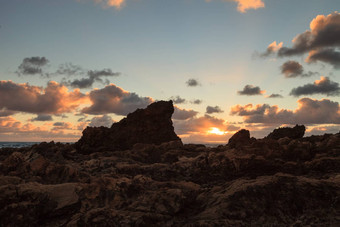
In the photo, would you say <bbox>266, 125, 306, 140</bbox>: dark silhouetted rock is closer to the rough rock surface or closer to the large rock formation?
the large rock formation

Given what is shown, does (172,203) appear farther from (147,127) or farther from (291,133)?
(147,127)

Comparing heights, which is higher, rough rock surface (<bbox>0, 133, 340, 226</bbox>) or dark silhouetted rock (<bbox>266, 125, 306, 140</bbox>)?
dark silhouetted rock (<bbox>266, 125, 306, 140</bbox>)

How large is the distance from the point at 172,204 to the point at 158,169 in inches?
285

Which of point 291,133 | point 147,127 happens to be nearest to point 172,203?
point 291,133

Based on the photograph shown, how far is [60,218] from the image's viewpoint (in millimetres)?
8086

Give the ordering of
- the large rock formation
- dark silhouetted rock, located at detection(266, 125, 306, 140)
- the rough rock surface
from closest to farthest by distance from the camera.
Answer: the rough rock surface
dark silhouetted rock, located at detection(266, 125, 306, 140)
the large rock formation

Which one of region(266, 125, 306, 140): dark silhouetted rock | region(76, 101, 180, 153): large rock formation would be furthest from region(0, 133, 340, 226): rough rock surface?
region(76, 101, 180, 153): large rock formation

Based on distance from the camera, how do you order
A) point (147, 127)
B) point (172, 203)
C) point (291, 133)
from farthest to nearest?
point (147, 127) < point (291, 133) < point (172, 203)

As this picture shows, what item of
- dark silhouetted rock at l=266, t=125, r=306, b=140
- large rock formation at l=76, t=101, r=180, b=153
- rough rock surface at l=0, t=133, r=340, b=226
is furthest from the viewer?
large rock formation at l=76, t=101, r=180, b=153

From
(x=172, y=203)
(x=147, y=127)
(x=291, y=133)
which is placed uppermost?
(x=147, y=127)

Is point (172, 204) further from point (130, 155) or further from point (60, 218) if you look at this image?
point (130, 155)

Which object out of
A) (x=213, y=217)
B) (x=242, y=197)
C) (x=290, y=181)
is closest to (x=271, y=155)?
(x=290, y=181)

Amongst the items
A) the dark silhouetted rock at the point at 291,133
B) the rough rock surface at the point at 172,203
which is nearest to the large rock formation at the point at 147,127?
the dark silhouetted rock at the point at 291,133

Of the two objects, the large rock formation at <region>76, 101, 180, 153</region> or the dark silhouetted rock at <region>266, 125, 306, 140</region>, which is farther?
the large rock formation at <region>76, 101, 180, 153</region>
